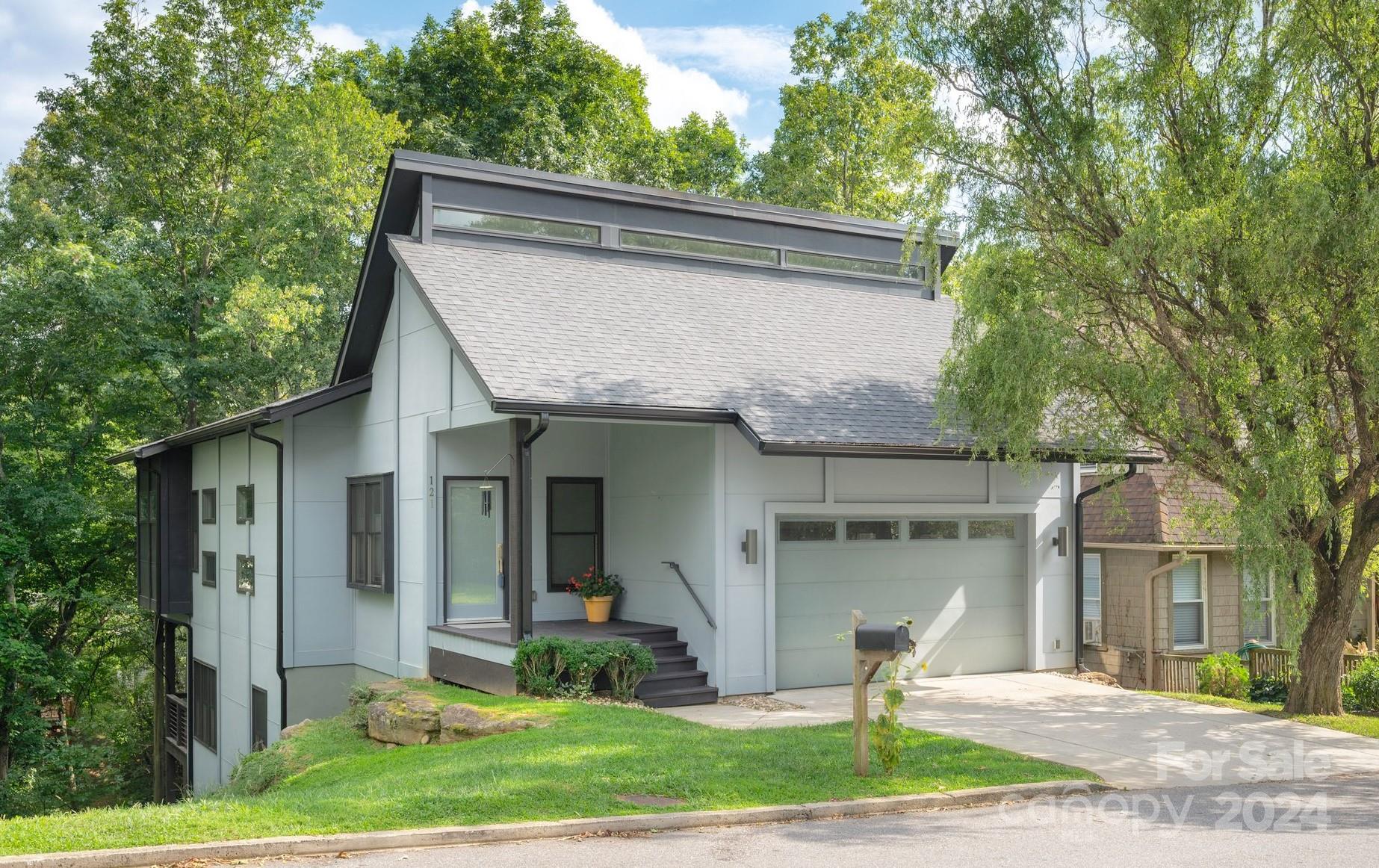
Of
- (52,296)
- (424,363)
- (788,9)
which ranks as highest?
(788,9)

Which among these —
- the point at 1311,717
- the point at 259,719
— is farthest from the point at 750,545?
the point at 259,719

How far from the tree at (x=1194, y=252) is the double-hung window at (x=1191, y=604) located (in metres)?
5.47

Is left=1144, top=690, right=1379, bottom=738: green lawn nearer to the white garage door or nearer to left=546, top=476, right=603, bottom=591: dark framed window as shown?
the white garage door

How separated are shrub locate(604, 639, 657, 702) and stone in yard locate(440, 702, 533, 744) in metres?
1.59

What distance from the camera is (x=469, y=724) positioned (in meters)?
11.1

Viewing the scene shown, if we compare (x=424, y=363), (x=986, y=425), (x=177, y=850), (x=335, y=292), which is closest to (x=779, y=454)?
(x=986, y=425)

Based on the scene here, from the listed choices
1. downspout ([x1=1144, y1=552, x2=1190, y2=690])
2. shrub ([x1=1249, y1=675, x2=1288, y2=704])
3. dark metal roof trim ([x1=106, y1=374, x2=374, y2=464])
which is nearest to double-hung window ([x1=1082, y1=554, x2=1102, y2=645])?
downspout ([x1=1144, y1=552, x2=1190, y2=690])

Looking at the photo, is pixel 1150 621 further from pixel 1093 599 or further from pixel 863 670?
pixel 863 670

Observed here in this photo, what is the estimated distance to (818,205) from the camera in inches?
1280

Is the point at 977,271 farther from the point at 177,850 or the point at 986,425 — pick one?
the point at 177,850

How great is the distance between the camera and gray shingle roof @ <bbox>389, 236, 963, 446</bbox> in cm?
1309

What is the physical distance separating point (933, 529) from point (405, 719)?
7.25 metres

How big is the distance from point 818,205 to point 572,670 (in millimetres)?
22721

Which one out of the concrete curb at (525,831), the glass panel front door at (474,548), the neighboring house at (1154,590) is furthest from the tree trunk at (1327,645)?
the glass panel front door at (474,548)
